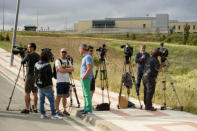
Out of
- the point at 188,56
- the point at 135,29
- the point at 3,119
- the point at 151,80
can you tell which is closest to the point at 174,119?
the point at 151,80

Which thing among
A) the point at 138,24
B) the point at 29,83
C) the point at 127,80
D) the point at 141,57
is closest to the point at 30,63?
the point at 29,83

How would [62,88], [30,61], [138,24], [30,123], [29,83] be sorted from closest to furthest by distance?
1. [30,123]
2. [62,88]
3. [30,61]
4. [29,83]
5. [138,24]

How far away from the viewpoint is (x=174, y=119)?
7508 millimetres

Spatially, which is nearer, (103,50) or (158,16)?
(103,50)

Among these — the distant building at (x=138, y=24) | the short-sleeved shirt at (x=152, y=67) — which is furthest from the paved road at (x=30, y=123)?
the distant building at (x=138, y=24)

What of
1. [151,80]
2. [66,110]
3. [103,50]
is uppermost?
A: [103,50]

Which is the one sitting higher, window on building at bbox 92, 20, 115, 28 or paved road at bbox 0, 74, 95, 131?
window on building at bbox 92, 20, 115, 28

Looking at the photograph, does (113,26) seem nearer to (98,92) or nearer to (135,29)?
(135,29)

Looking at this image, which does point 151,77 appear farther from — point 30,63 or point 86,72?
point 30,63

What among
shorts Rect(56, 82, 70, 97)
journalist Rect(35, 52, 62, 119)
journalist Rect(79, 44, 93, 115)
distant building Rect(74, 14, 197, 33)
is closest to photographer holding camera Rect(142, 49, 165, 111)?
journalist Rect(79, 44, 93, 115)

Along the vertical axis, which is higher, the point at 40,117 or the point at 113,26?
the point at 113,26

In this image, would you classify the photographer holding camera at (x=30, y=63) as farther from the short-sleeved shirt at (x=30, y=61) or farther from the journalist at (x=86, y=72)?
the journalist at (x=86, y=72)

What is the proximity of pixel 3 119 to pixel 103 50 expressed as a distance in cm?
363

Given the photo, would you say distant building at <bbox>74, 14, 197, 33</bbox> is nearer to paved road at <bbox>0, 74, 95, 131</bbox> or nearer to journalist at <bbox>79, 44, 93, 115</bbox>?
paved road at <bbox>0, 74, 95, 131</bbox>
